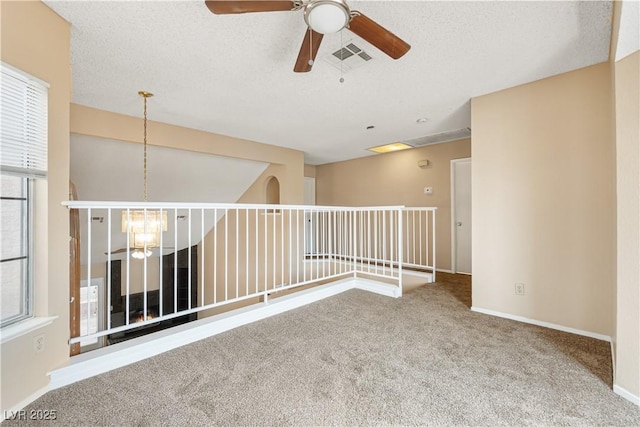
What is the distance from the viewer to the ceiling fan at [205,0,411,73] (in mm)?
1327

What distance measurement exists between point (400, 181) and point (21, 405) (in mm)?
5379

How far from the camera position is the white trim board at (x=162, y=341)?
64.9 inches

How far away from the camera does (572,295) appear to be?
2365 mm

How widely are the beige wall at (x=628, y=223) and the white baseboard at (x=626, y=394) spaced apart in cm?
1

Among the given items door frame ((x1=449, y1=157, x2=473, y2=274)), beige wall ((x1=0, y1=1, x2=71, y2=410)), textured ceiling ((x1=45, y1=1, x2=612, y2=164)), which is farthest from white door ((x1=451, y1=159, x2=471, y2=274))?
beige wall ((x1=0, y1=1, x2=71, y2=410))

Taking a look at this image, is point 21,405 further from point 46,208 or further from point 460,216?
point 460,216

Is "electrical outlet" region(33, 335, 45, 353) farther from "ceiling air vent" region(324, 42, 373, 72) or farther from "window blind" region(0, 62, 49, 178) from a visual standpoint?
"ceiling air vent" region(324, 42, 373, 72)

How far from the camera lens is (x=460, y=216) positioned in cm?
464

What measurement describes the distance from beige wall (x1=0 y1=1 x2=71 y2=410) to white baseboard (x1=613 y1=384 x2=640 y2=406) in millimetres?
3219

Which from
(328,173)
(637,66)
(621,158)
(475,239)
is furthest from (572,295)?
(328,173)

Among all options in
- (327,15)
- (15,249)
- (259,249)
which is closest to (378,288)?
(327,15)

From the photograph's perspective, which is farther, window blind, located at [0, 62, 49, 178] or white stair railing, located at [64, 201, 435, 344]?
white stair railing, located at [64, 201, 435, 344]

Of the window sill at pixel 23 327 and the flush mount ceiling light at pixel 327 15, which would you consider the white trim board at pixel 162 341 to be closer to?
the window sill at pixel 23 327

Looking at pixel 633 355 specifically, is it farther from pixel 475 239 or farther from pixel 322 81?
pixel 322 81
